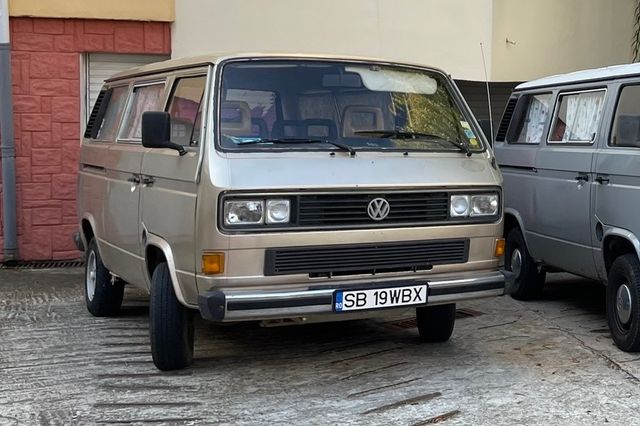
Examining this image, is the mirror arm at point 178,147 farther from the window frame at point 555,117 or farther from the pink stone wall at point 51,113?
the pink stone wall at point 51,113

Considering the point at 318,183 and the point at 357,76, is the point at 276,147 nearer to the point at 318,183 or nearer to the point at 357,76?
the point at 318,183

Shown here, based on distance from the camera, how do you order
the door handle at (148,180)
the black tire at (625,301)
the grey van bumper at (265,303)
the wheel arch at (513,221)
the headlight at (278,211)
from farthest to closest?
the wheel arch at (513,221)
the black tire at (625,301)
the door handle at (148,180)
the headlight at (278,211)
the grey van bumper at (265,303)

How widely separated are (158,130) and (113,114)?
2127mm

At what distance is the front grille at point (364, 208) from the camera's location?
5.06m

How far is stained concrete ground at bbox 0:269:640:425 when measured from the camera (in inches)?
196

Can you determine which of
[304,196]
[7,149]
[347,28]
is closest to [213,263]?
[304,196]

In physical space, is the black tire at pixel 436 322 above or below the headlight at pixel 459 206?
below

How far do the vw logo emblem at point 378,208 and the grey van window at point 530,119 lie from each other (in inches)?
119

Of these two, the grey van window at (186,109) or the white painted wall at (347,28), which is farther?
the white painted wall at (347,28)

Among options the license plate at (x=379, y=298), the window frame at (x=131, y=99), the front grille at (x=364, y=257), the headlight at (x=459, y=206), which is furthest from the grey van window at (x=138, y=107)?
the headlight at (x=459, y=206)

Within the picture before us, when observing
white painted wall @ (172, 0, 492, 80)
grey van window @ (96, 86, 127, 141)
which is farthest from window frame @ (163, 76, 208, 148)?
white painted wall @ (172, 0, 492, 80)

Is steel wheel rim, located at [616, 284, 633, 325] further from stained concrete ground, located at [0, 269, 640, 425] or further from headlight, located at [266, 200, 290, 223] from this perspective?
headlight, located at [266, 200, 290, 223]

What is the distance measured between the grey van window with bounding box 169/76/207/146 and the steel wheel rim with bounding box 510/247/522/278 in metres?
3.82

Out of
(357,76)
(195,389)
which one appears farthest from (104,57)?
(195,389)
